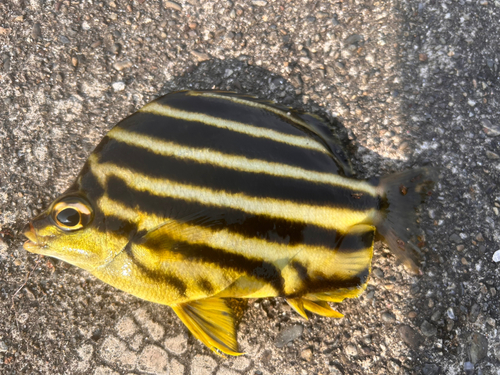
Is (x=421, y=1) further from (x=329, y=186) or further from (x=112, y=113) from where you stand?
(x=112, y=113)

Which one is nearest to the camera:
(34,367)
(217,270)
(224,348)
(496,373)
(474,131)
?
(217,270)

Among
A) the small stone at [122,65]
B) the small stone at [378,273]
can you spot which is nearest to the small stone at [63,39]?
the small stone at [122,65]

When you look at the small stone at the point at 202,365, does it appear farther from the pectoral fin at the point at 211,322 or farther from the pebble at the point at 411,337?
the pebble at the point at 411,337

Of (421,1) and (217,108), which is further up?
(421,1)

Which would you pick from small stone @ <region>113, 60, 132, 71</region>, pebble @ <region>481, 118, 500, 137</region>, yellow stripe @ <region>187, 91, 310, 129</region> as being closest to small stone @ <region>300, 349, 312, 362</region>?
yellow stripe @ <region>187, 91, 310, 129</region>

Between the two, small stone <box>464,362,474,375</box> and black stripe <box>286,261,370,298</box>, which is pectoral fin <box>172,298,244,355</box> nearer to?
black stripe <box>286,261,370,298</box>

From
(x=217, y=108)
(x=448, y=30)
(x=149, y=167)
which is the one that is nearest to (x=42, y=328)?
(x=149, y=167)
